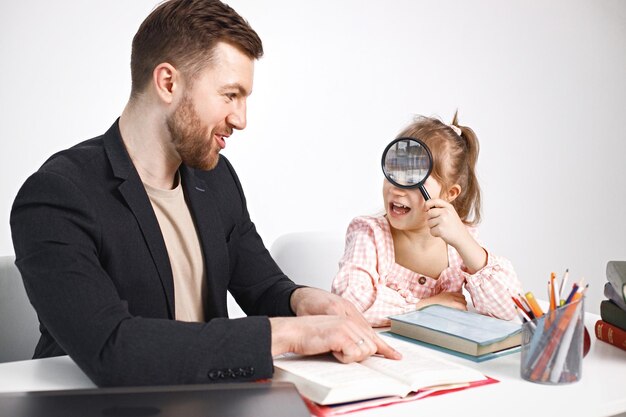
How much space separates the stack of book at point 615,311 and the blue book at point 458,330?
204 mm

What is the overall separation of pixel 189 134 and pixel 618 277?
3.45 ft

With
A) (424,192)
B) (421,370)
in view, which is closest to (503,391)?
(421,370)

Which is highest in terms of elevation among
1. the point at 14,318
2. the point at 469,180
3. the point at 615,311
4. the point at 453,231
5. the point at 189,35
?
the point at 189,35

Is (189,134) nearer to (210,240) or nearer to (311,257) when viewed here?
(210,240)

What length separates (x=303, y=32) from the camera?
3600 millimetres

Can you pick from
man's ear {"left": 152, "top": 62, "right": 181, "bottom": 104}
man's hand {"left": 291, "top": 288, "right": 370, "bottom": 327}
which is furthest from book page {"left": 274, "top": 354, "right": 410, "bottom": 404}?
man's ear {"left": 152, "top": 62, "right": 181, "bottom": 104}

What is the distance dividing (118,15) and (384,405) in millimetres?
2394

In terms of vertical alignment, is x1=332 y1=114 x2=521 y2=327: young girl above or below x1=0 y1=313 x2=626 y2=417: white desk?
above

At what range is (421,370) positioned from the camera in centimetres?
139

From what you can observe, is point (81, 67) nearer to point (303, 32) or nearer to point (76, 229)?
point (303, 32)

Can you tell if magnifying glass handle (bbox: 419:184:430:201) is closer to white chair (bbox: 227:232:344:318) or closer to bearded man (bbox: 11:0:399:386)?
bearded man (bbox: 11:0:399:386)

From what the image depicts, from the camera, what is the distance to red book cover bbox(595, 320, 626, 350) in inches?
65.9

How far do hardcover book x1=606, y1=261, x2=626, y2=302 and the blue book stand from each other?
23 centimetres

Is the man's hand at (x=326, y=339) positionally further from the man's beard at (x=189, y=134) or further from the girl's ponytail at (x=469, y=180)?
the girl's ponytail at (x=469, y=180)
